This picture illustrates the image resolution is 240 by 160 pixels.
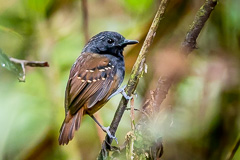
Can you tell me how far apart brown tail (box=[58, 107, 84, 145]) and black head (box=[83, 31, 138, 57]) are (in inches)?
23.1

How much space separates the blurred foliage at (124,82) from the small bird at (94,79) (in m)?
0.16

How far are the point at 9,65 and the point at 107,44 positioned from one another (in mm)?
1065

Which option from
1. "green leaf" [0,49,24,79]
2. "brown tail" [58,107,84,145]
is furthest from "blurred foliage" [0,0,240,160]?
"brown tail" [58,107,84,145]

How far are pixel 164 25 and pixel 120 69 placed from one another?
39 cm

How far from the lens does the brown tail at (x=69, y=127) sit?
111 inches

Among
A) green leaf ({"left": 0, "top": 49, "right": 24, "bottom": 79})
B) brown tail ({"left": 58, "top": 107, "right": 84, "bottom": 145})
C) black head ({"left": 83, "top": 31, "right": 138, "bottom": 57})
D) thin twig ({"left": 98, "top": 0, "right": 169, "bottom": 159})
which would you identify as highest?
thin twig ({"left": 98, "top": 0, "right": 169, "bottom": 159})

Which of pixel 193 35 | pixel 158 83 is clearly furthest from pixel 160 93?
pixel 193 35

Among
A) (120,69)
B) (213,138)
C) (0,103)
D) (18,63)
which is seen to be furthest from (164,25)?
(0,103)

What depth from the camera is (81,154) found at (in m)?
3.55

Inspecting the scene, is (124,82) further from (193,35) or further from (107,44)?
(193,35)

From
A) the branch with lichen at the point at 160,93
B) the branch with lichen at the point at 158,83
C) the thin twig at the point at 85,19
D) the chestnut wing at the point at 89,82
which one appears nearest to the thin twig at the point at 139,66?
the branch with lichen at the point at 158,83

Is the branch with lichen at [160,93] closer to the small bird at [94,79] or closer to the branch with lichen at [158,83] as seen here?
the branch with lichen at [158,83]

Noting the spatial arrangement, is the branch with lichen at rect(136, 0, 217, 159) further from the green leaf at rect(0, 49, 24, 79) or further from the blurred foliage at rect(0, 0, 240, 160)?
the green leaf at rect(0, 49, 24, 79)

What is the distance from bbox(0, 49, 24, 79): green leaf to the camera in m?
2.50
